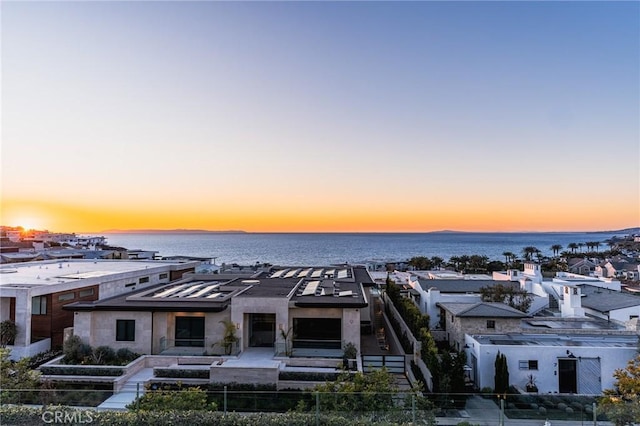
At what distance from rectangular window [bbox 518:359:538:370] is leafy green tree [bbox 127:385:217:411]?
1389 centimetres

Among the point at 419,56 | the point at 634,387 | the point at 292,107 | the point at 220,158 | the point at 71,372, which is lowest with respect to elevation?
the point at 71,372

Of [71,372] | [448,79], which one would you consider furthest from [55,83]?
[448,79]

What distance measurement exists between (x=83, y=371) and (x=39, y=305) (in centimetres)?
717

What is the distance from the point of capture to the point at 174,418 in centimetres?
1164

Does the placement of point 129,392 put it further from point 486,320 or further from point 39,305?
point 486,320

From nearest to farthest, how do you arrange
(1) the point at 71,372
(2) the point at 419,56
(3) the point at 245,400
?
1. (3) the point at 245,400
2. (1) the point at 71,372
3. (2) the point at 419,56

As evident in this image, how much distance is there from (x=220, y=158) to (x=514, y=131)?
1121 inches

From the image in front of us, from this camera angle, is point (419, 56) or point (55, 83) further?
point (419, 56)

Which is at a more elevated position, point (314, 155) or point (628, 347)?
point (314, 155)

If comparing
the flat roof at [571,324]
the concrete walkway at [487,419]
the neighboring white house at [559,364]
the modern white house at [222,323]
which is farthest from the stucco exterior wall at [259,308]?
the flat roof at [571,324]

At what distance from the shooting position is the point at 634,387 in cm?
1366

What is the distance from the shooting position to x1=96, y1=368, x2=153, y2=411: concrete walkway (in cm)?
1404

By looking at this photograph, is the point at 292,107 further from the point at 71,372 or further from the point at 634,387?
the point at 634,387

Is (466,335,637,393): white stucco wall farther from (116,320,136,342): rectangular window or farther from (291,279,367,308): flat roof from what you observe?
(116,320,136,342): rectangular window
